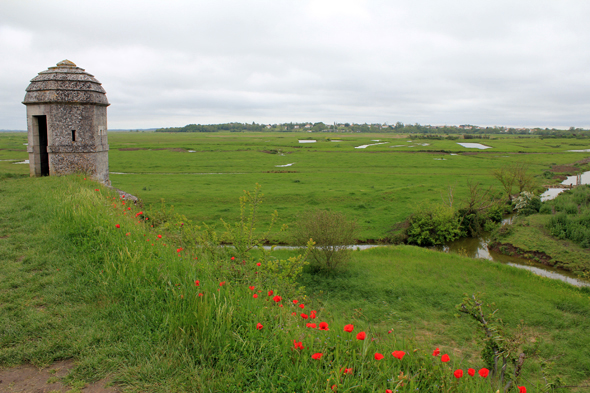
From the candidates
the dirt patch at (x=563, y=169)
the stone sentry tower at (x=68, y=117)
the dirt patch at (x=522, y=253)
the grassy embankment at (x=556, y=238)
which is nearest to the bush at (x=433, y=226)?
the dirt patch at (x=522, y=253)

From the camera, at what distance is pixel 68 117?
611 inches

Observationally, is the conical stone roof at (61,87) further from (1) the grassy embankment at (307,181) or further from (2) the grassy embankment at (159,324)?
(1) the grassy embankment at (307,181)

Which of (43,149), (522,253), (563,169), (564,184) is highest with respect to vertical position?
(43,149)

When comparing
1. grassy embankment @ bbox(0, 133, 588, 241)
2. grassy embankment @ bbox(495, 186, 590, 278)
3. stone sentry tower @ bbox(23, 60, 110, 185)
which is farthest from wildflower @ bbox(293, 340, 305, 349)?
grassy embankment @ bbox(495, 186, 590, 278)

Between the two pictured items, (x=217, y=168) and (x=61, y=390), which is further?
(x=217, y=168)

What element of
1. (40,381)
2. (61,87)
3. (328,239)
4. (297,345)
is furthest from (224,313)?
(61,87)

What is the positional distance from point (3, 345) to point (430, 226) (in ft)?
68.2

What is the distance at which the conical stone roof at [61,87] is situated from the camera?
15.2 metres

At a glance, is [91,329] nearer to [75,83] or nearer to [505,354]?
[505,354]

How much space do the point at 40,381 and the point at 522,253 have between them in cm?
2175

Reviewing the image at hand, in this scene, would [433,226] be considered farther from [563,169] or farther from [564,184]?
[563,169]

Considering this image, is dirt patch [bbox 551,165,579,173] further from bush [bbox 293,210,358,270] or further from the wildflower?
the wildflower

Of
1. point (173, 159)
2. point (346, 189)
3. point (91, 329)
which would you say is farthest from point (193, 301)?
point (173, 159)

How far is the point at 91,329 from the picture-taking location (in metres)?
4.18
